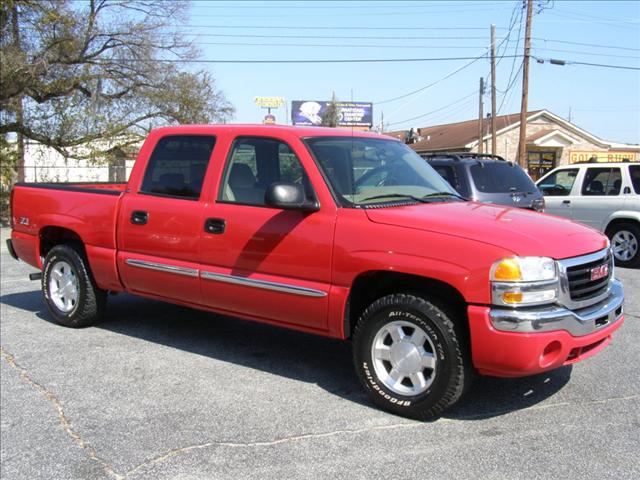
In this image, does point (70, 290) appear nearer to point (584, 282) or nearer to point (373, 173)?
point (373, 173)

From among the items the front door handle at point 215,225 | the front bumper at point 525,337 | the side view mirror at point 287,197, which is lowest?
the front bumper at point 525,337

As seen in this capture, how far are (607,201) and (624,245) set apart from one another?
0.82 meters

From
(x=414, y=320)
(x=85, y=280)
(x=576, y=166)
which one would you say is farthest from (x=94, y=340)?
(x=576, y=166)

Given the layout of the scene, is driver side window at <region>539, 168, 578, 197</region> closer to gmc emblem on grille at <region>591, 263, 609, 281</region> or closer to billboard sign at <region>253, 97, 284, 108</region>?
gmc emblem on grille at <region>591, 263, 609, 281</region>

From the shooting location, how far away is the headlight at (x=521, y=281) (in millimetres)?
3641

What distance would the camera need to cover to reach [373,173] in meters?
4.82

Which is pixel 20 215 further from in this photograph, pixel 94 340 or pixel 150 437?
pixel 150 437

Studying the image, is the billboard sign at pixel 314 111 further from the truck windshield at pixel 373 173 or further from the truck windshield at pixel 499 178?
the truck windshield at pixel 373 173

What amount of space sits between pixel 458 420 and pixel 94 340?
360cm

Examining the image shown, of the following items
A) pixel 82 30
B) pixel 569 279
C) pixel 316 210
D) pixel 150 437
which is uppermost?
pixel 82 30

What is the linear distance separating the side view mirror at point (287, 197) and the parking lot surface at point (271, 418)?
53.6 inches

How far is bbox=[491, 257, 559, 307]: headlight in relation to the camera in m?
3.64

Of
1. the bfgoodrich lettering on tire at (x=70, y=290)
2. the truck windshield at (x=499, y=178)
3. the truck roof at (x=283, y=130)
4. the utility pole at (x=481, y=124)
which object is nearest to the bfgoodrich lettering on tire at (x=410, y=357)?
the truck roof at (x=283, y=130)

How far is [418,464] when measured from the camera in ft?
11.3
